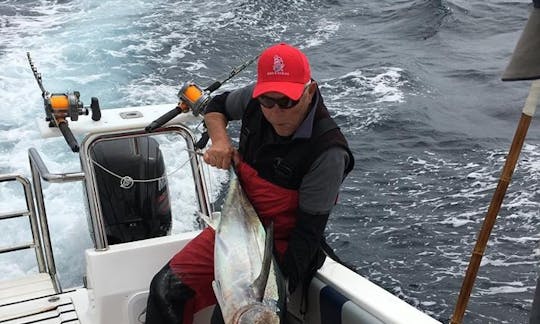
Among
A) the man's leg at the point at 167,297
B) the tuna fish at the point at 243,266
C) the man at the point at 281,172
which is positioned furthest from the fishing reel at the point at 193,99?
the man's leg at the point at 167,297

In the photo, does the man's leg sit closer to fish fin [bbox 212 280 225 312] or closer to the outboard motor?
fish fin [bbox 212 280 225 312]

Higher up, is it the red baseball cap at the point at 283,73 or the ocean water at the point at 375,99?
the red baseball cap at the point at 283,73

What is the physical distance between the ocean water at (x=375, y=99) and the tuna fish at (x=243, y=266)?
2.75 metres

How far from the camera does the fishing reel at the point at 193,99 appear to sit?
9.99 ft

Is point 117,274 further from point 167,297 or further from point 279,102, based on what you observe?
point 279,102

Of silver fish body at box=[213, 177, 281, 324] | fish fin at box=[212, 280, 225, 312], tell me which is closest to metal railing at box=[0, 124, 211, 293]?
silver fish body at box=[213, 177, 281, 324]

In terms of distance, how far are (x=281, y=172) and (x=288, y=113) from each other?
0.75 feet

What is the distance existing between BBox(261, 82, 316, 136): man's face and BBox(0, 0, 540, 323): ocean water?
2799mm

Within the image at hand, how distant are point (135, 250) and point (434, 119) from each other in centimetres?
635

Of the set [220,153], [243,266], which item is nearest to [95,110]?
[220,153]

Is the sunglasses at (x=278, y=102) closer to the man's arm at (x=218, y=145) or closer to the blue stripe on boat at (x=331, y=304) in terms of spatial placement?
the man's arm at (x=218, y=145)

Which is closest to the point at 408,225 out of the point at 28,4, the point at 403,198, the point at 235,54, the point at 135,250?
the point at 403,198

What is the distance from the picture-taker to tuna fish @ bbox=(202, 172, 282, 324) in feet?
7.05

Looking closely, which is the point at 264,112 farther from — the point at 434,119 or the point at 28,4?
the point at 28,4
